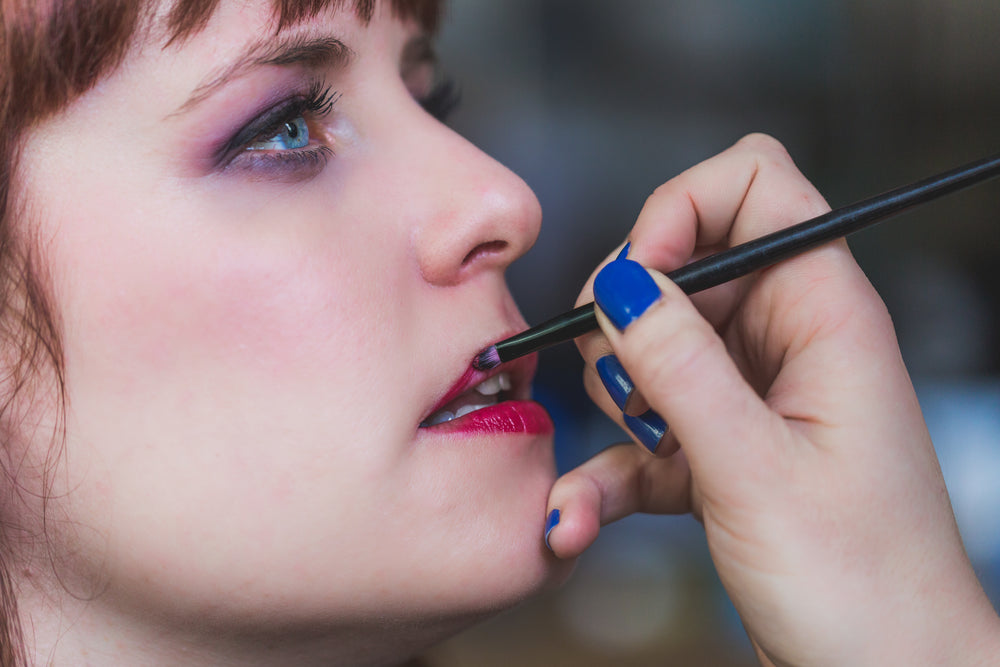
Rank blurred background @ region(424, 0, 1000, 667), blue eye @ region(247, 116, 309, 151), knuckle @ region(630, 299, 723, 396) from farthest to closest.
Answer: blurred background @ region(424, 0, 1000, 667)
blue eye @ region(247, 116, 309, 151)
knuckle @ region(630, 299, 723, 396)

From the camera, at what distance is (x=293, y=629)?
2.05 ft

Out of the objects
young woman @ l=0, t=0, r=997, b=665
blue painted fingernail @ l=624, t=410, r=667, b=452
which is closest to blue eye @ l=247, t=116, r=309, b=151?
young woman @ l=0, t=0, r=997, b=665

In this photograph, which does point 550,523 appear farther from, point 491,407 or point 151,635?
point 151,635

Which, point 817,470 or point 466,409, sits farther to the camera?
point 466,409

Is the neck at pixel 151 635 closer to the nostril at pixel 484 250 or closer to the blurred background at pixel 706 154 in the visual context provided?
the nostril at pixel 484 250

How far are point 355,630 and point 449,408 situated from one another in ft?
0.68

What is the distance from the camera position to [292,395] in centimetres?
56

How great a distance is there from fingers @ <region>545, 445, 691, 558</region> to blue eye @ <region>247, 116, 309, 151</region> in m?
0.39

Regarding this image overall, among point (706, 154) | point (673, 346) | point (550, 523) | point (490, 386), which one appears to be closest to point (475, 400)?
point (490, 386)

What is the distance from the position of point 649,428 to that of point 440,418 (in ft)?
0.61

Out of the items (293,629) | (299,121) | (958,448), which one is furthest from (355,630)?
(958,448)

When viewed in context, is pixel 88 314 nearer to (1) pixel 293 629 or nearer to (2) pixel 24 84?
(2) pixel 24 84

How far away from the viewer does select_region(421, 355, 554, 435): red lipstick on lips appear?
0.64 meters

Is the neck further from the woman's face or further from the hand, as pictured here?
the hand
